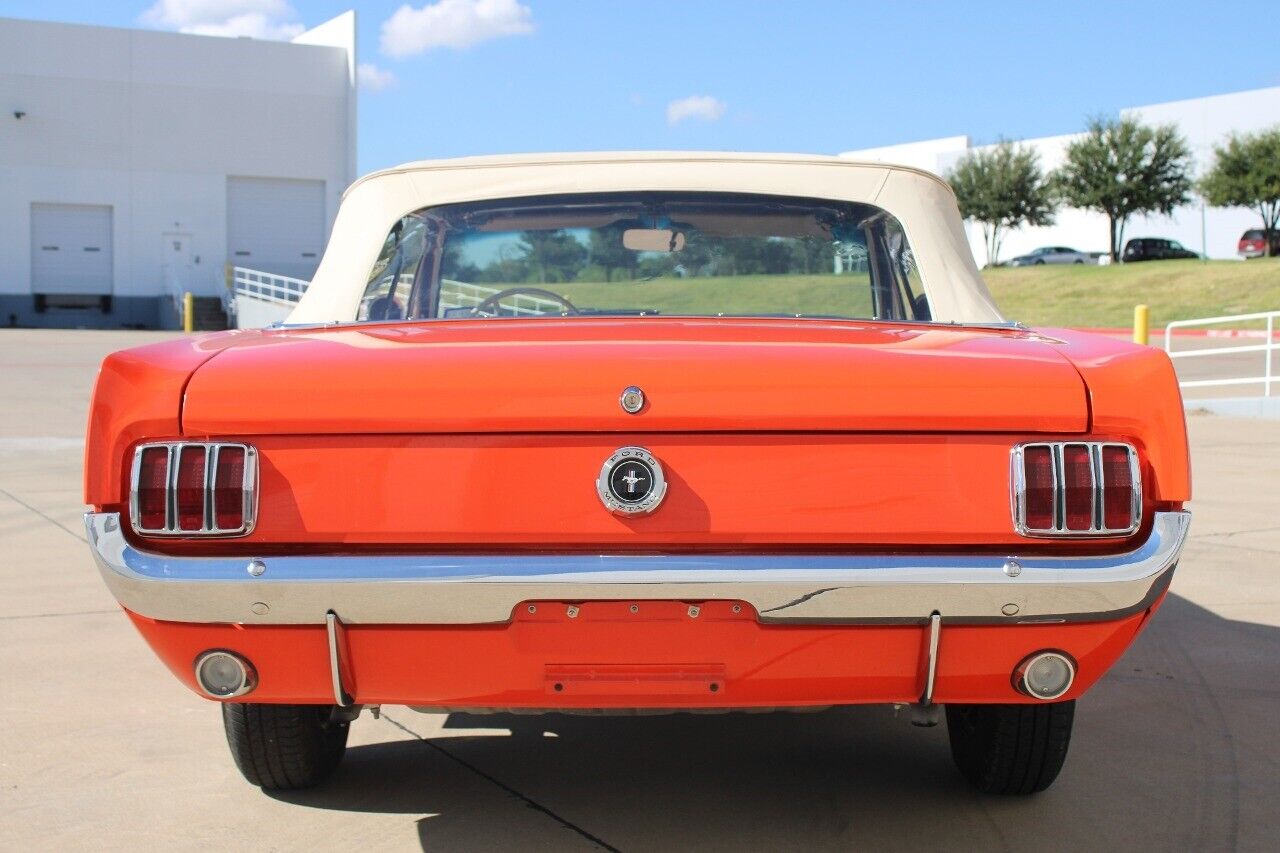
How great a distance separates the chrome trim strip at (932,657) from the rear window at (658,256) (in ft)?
4.32

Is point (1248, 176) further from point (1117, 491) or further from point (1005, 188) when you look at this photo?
point (1117, 491)

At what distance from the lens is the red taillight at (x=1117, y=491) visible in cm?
267

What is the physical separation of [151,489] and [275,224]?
44452mm

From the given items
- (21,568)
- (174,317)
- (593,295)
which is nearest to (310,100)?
(174,317)

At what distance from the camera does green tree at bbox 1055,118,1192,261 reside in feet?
167

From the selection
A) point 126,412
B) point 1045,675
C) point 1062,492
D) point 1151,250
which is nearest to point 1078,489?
point 1062,492

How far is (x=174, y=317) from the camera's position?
43.4 meters

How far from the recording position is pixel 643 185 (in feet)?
12.6

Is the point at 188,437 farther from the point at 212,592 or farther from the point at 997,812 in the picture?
the point at 997,812

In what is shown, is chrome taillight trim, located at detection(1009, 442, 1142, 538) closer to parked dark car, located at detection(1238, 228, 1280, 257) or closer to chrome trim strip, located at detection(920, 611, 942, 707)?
chrome trim strip, located at detection(920, 611, 942, 707)

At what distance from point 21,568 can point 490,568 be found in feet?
15.1

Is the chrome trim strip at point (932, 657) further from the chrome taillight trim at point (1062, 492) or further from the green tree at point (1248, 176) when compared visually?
the green tree at point (1248, 176)

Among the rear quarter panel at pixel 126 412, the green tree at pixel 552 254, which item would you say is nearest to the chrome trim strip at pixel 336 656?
the rear quarter panel at pixel 126 412

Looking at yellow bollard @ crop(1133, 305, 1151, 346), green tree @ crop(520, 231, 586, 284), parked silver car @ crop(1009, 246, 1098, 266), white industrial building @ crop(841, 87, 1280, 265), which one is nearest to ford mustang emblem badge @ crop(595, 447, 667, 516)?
green tree @ crop(520, 231, 586, 284)
